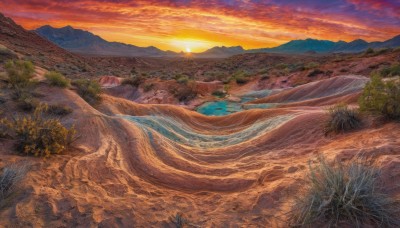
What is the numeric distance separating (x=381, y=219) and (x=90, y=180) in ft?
14.9

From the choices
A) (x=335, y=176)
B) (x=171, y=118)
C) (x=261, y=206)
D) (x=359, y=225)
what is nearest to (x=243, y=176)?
(x=261, y=206)

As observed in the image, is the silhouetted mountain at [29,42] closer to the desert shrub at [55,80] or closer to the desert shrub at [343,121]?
the desert shrub at [55,80]

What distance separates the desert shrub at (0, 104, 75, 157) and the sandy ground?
0.23m

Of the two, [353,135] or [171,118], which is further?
[171,118]

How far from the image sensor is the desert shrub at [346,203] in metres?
3.74

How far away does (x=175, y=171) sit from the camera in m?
6.56

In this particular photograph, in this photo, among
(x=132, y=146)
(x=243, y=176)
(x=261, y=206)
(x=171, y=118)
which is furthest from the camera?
(x=171, y=118)

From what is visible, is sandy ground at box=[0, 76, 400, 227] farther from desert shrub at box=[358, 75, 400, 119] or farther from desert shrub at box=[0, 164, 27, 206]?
desert shrub at box=[358, 75, 400, 119]

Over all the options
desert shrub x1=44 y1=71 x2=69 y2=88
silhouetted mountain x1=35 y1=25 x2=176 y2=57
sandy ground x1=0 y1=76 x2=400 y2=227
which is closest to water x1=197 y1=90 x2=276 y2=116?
sandy ground x1=0 y1=76 x2=400 y2=227

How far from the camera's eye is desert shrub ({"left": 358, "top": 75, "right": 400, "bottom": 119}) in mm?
6910

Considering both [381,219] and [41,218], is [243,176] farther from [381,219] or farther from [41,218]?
[41,218]

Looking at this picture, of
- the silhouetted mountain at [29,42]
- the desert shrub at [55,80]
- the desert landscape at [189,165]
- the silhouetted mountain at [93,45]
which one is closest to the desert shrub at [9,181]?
the desert landscape at [189,165]

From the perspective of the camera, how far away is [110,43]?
18700 centimetres

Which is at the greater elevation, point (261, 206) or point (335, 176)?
point (335, 176)
